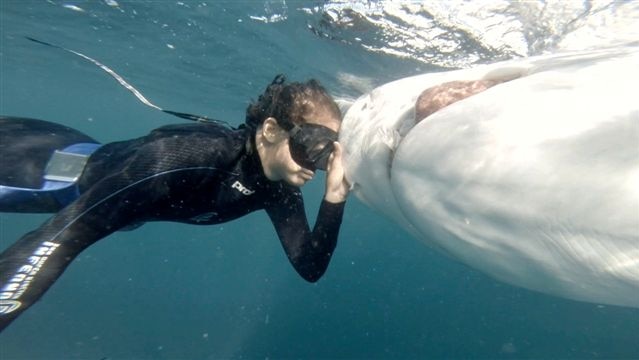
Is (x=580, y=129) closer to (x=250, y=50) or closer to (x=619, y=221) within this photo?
(x=619, y=221)

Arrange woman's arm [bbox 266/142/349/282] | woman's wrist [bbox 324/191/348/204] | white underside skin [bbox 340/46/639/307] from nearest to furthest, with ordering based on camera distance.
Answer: white underside skin [bbox 340/46/639/307], woman's wrist [bbox 324/191/348/204], woman's arm [bbox 266/142/349/282]

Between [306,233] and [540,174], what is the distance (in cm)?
343

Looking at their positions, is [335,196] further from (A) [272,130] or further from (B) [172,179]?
(B) [172,179]

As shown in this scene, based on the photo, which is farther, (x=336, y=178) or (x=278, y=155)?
(x=278, y=155)

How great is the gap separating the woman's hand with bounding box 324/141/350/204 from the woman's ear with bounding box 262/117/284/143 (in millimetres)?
738

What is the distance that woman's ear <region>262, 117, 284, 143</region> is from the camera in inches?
156

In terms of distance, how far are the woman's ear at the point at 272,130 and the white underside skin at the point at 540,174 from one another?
5.24 ft

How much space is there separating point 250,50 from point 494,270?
1435 cm

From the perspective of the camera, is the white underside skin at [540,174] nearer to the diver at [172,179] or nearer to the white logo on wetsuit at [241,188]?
the diver at [172,179]

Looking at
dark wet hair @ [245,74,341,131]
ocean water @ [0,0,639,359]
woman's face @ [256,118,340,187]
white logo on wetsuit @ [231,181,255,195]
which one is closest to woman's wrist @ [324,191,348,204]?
woman's face @ [256,118,340,187]

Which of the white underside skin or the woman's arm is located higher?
the white underside skin

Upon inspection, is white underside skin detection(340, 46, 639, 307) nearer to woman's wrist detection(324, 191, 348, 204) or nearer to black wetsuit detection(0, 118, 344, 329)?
woman's wrist detection(324, 191, 348, 204)

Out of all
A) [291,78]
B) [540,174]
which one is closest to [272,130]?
[540,174]

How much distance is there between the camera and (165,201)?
152 inches
